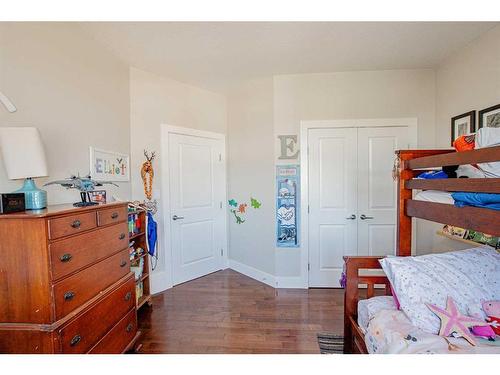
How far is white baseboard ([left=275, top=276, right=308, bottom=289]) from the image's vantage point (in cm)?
295

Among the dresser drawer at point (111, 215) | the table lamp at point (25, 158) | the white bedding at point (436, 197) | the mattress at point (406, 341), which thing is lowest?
the mattress at point (406, 341)

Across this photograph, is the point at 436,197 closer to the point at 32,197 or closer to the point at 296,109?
the point at 296,109

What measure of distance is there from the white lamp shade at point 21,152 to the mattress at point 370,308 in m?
2.09

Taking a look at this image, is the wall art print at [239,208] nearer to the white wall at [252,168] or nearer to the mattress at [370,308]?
the white wall at [252,168]

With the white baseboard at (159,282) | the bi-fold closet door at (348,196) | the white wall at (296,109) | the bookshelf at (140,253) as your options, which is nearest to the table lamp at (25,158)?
the bookshelf at (140,253)

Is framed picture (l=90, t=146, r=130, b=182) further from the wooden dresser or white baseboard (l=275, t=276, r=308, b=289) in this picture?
white baseboard (l=275, t=276, r=308, b=289)

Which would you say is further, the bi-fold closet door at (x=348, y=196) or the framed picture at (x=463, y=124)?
the bi-fold closet door at (x=348, y=196)

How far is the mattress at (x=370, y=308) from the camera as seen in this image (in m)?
1.43

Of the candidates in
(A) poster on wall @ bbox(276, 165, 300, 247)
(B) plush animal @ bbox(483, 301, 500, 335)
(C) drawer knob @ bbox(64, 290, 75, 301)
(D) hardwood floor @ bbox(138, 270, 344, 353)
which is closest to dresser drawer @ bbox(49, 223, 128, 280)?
(C) drawer knob @ bbox(64, 290, 75, 301)

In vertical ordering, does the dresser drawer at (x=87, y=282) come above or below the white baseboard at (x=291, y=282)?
above

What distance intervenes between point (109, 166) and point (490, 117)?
11.7 feet
